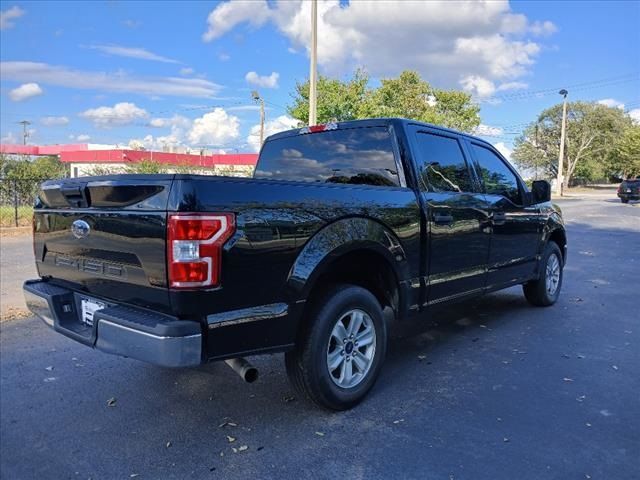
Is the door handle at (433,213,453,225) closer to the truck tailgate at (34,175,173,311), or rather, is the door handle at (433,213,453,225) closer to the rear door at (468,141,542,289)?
the rear door at (468,141,542,289)

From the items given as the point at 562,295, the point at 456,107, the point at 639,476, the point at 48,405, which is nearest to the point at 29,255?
the point at 48,405

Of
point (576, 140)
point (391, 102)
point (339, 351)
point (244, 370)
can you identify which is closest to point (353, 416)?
point (339, 351)

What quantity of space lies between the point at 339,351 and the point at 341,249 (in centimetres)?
69

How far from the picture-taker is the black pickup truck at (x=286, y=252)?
8.86ft

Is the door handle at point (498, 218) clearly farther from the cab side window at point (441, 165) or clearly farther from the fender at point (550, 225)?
the fender at point (550, 225)

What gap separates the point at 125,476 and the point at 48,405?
3.97 ft

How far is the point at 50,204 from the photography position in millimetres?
3598

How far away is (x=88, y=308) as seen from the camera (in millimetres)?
3295

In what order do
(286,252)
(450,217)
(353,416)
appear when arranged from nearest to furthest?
(286,252)
(353,416)
(450,217)

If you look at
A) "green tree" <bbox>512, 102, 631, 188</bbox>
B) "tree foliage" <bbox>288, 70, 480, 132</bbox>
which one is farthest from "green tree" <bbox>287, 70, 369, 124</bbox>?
"green tree" <bbox>512, 102, 631, 188</bbox>

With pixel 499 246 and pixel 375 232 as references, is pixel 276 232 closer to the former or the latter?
pixel 375 232

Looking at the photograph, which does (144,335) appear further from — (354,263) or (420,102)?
(420,102)

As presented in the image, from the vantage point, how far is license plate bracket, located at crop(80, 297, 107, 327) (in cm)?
319

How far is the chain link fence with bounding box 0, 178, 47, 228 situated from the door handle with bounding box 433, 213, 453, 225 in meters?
14.0
